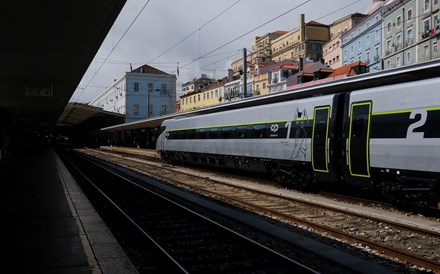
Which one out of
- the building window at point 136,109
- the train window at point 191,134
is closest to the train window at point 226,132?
the train window at point 191,134

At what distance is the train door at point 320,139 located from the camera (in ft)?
44.0

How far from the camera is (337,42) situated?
77.7 metres

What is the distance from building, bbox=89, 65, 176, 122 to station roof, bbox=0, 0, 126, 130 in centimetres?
6048

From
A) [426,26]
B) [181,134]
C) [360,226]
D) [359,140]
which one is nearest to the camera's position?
[360,226]

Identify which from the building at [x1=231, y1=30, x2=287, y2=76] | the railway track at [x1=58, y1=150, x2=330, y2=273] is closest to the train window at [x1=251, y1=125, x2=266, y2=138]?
the railway track at [x1=58, y1=150, x2=330, y2=273]

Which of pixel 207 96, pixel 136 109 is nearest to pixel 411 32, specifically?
pixel 136 109

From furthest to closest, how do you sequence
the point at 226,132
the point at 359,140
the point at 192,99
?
1. the point at 192,99
2. the point at 226,132
3. the point at 359,140

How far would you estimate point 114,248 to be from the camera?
7078 millimetres

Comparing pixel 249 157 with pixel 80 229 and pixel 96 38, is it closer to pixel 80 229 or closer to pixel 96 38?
pixel 96 38

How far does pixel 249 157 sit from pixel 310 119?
5085 millimetres

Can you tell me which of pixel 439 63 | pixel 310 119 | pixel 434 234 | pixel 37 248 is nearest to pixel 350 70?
pixel 310 119

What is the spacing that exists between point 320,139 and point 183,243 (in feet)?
23.0

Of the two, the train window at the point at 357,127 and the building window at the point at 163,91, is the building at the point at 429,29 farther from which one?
the building window at the point at 163,91

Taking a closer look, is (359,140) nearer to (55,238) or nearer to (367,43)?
(55,238)
